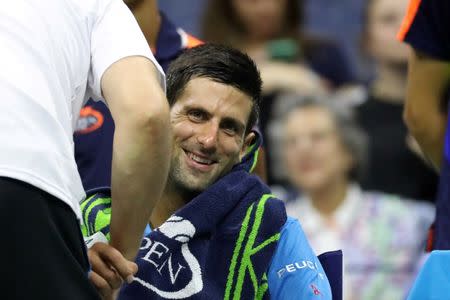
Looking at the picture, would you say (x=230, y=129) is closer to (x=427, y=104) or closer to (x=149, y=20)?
(x=149, y=20)

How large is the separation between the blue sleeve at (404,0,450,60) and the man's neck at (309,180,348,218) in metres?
1.81

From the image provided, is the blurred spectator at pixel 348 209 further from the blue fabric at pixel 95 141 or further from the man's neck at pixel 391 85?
the blue fabric at pixel 95 141

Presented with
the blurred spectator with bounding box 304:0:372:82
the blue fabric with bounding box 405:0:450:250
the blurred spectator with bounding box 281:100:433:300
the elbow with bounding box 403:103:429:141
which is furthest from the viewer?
the blurred spectator with bounding box 304:0:372:82

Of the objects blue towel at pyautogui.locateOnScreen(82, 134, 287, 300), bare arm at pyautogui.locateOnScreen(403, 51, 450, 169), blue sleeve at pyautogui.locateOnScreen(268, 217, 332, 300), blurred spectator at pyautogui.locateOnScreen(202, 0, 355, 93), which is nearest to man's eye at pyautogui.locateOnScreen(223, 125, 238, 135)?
blue towel at pyautogui.locateOnScreen(82, 134, 287, 300)

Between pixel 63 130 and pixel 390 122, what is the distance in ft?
12.8

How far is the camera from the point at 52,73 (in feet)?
8.50

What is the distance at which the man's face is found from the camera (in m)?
3.39

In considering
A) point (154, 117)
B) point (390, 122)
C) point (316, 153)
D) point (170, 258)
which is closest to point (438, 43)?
point (170, 258)

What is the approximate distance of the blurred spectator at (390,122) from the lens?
6156 millimetres

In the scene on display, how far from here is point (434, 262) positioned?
3131 mm

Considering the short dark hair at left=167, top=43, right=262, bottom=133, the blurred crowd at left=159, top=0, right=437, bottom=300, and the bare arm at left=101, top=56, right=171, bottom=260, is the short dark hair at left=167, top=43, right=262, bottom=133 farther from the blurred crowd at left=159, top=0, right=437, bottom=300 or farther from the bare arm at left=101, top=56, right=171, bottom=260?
the blurred crowd at left=159, top=0, right=437, bottom=300

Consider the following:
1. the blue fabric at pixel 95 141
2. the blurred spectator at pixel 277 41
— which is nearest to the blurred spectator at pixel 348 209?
the blurred spectator at pixel 277 41

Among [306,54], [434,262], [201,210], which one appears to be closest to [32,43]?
[201,210]

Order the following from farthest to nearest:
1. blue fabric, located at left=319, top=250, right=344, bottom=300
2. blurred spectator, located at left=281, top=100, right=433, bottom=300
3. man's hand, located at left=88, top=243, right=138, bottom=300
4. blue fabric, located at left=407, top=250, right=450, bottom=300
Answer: blurred spectator, located at left=281, top=100, right=433, bottom=300
blue fabric, located at left=319, top=250, right=344, bottom=300
blue fabric, located at left=407, top=250, right=450, bottom=300
man's hand, located at left=88, top=243, right=138, bottom=300
